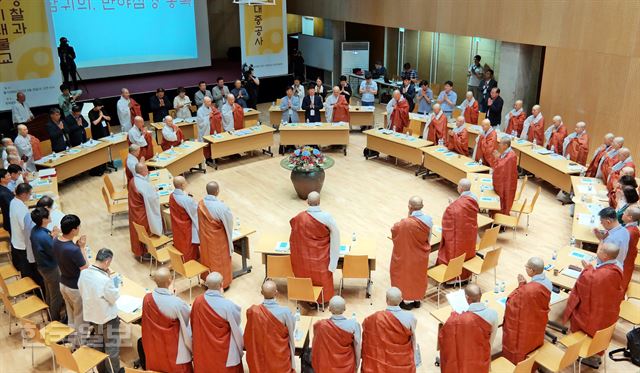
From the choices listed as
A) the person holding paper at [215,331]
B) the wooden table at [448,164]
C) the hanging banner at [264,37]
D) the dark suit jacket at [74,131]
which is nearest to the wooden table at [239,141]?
the dark suit jacket at [74,131]

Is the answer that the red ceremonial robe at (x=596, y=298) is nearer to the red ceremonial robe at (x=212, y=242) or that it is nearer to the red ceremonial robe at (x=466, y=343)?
the red ceremonial robe at (x=466, y=343)

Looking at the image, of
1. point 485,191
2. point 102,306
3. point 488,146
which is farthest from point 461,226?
point 102,306

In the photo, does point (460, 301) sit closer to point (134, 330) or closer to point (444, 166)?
point (134, 330)

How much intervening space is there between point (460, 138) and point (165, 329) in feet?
27.6

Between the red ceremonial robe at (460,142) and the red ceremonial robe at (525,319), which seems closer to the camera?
the red ceremonial robe at (525,319)

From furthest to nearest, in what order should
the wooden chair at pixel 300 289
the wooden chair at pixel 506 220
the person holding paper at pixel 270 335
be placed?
the wooden chair at pixel 506 220 < the wooden chair at pixel 300 289 < the person holding paper at pixel 270 335

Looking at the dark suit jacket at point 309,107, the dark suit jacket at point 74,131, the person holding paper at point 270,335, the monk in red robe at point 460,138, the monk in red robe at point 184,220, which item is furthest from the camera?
the dark suit jacket at point 309,107

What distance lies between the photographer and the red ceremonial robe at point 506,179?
9.79m

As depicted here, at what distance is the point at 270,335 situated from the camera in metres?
5.86

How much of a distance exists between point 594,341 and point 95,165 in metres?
10.7

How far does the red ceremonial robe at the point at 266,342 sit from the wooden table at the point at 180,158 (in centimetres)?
652

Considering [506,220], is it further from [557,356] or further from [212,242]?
[212,242]

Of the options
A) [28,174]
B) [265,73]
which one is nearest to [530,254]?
[28,174]

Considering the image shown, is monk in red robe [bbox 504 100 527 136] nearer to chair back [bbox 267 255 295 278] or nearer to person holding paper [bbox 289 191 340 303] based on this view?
person holding paper [bbox 289 191 340 303]
